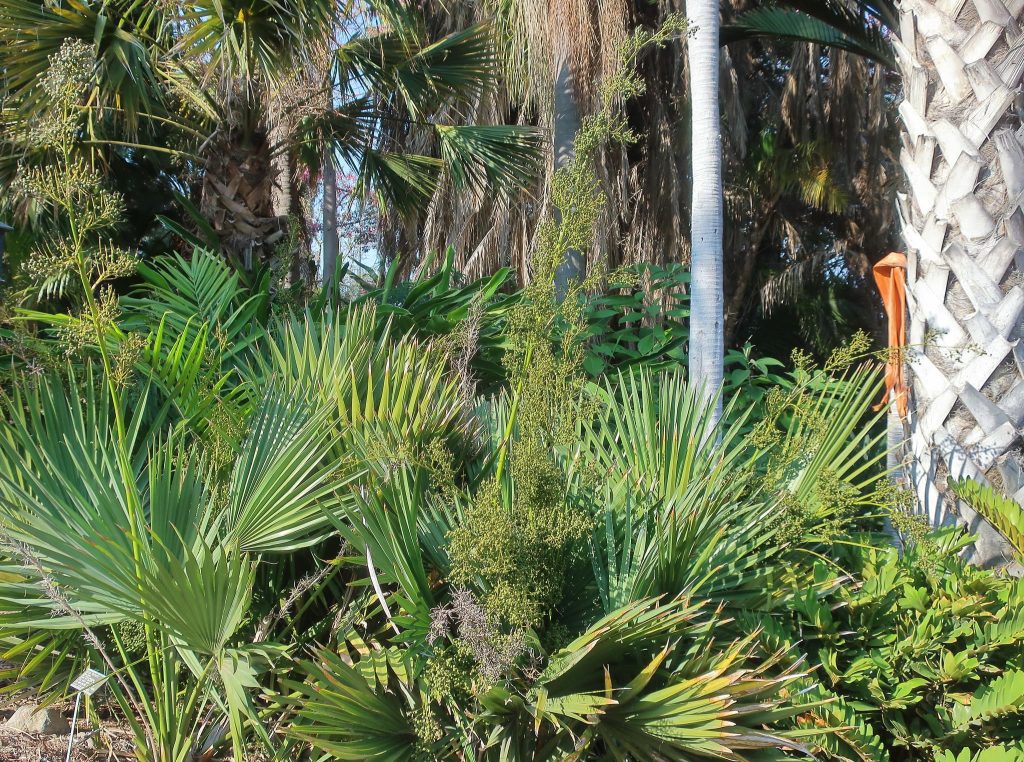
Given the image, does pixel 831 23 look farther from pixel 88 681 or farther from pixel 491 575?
pixel 88 681

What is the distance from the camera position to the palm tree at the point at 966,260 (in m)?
2.95

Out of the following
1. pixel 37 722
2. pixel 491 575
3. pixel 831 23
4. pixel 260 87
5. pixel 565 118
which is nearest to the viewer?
pixel 491 575

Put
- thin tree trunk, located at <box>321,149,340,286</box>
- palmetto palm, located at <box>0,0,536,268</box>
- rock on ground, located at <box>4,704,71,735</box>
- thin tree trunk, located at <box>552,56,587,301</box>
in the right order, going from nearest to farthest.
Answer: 1. rock on ground, located at <box>4,704,71,735</box>
2. palmetto palm, located at <box>0,0,536,268</box>
3. thin tree trunk, located at <box>552,56,587,301</box>
4. thin tree trunk, located at <box>321,149,340,286</box>

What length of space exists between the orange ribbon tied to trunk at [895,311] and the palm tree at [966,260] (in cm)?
6

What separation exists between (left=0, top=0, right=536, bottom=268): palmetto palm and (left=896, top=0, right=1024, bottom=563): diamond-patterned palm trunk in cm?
348

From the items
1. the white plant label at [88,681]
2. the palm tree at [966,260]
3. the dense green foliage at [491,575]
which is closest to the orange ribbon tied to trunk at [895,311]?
the palm tree at [966,260]

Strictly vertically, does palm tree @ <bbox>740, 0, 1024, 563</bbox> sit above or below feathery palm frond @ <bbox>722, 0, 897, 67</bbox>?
below

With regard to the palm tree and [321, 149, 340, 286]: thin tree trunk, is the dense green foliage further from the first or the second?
[321, 149, 340, 286]: thin tree trunk

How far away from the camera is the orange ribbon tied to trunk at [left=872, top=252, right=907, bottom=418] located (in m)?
3.26

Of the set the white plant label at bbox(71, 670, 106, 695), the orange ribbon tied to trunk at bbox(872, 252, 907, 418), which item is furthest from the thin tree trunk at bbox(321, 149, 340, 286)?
the white plant label at bbox(71, 670, 106, 695)

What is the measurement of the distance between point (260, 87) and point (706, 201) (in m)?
3.37

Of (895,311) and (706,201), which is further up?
(706,201)

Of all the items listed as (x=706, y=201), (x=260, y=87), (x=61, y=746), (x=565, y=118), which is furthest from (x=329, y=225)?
(x=61, y=746)

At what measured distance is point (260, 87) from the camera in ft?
18.1
